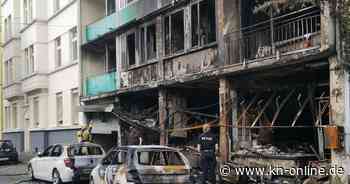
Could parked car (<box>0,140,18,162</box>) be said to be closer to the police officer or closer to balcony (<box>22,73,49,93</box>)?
balcony (<box>22,73,49,93</box>)

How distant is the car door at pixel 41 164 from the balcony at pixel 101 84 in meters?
6.05

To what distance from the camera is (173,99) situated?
67.9 ft

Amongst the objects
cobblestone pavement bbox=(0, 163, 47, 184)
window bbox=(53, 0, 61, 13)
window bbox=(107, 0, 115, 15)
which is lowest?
cobblestone pavement bbox=(0, 163, 47, 184)

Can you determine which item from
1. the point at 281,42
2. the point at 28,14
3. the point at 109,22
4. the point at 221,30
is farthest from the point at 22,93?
the point at 281,42

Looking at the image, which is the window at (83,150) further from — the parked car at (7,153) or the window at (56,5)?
the window at (56,5)

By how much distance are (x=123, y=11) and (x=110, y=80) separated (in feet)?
10.3

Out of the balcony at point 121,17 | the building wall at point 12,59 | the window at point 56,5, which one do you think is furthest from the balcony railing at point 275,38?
the building wall at point 12,59

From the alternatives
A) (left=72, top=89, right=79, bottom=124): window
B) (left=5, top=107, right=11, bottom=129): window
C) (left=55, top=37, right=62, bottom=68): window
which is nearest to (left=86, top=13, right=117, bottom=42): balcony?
(left=72, top=89, right=79, bottom=124): window

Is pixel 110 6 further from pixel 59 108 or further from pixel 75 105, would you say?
pixel 59 108

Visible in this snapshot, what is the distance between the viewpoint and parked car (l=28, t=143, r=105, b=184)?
16.9m

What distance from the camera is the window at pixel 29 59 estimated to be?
120ft

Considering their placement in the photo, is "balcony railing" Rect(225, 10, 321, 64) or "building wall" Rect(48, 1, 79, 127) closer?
"balcony railing" Rect(225, 10, 321, 64)

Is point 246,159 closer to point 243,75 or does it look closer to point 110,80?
point 243,75

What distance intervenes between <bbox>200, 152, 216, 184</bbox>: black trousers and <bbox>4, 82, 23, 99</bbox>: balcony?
2627 centimetres
